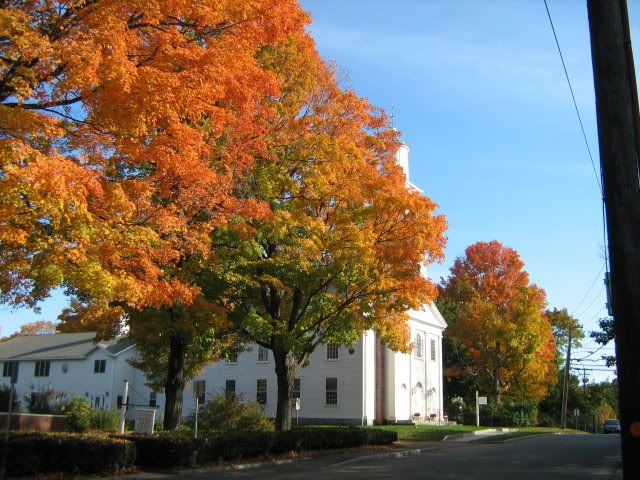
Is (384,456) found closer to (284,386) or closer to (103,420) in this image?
(284,386)

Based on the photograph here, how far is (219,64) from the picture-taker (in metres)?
11.6

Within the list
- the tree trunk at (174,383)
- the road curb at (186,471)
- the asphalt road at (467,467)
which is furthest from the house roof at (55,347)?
the road curb at (186,471)

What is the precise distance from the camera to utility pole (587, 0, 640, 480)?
6410 mm

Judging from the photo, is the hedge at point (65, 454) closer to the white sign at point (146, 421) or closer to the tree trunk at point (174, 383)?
the white sign at point (146, 421)

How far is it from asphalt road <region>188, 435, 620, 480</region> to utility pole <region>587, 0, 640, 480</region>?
10.0 m

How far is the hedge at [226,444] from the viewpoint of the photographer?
15844 millimetres

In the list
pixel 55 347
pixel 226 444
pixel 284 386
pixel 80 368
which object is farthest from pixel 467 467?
pixel 55 347

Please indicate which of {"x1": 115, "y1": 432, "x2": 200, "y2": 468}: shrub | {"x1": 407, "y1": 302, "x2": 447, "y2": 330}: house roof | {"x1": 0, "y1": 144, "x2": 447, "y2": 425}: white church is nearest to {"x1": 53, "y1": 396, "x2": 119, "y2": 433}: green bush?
{"x1": 0, "y1": 144, "x2": 447, "y2": 425}: white church

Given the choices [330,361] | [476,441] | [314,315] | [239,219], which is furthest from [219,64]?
[330,361]

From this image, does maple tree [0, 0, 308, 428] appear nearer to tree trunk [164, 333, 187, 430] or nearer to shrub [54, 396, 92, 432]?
tree trunk [164, 333, 187, 430]

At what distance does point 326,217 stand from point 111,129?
10.7 metres

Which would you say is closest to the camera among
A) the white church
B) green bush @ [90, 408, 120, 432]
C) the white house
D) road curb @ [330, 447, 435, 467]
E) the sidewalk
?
the sidewalk

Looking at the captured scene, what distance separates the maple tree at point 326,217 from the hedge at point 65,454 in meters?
6.02

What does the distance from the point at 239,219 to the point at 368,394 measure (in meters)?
27.1
